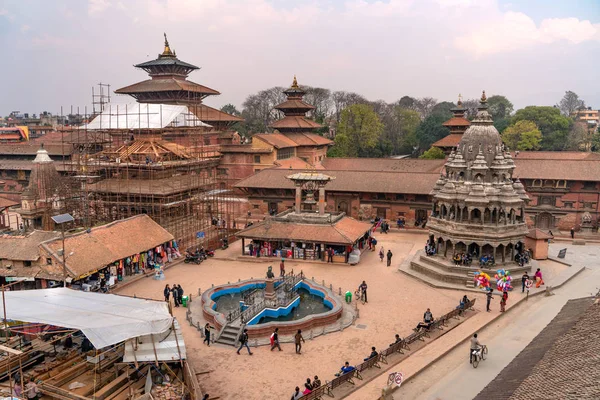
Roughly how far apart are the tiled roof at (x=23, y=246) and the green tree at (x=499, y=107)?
87.0 meters

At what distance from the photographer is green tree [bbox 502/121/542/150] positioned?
63.5 m

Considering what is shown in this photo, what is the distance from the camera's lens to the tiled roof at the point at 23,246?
921 inches

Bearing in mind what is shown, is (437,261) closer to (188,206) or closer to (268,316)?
(268,316)

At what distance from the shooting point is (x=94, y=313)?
46.2 ft

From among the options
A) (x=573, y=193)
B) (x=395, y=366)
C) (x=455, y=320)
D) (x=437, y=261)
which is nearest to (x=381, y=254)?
(x=437, y=261)

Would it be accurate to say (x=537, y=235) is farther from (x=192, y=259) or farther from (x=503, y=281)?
(x=192, y=259)

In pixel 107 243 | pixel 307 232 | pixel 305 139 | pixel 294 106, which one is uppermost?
pixel 294 106

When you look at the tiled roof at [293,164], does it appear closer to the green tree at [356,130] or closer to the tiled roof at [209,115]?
the tiled roof at [209,115]

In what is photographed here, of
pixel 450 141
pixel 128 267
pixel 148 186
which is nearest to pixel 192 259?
pixel 128 267

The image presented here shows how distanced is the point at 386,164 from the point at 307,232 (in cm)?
2303

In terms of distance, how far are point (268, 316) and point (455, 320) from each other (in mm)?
8205

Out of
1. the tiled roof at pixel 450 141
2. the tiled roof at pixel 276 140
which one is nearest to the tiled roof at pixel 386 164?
the tiled roof at pixel 450 141

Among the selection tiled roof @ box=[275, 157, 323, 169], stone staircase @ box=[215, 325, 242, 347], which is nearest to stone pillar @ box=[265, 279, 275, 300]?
stone staircase @ box=[215, 325, 242, 347]

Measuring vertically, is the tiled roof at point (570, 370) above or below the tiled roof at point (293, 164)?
below
